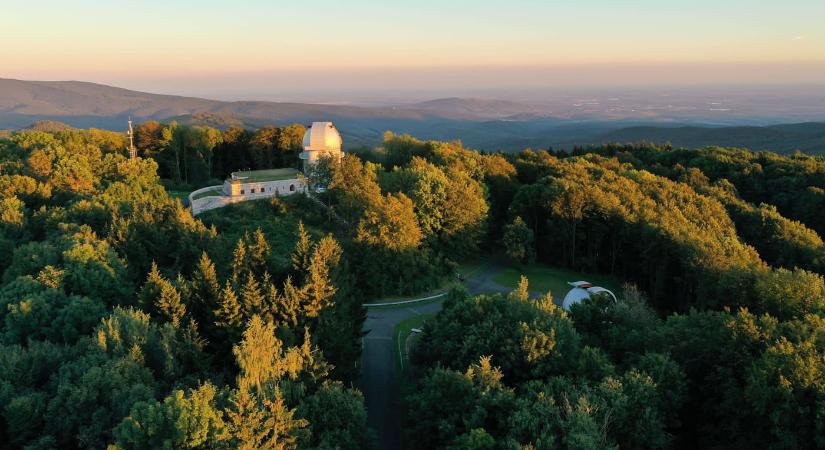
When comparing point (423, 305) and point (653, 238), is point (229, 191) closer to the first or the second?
point (423, 305)

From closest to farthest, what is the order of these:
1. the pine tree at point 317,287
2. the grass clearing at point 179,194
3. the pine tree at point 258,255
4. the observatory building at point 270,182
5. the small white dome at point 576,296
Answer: the pine tree at point 317,287
the pine tree at point 258,255
the small white dome at point 576,296
the observatory building at point 270,182
the grass clearing at point 179,194

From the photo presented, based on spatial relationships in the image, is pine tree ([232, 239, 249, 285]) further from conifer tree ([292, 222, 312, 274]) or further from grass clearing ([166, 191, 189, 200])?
grass clearing ([166, 191, 189, 200])

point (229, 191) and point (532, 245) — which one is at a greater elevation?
point (229, 191)

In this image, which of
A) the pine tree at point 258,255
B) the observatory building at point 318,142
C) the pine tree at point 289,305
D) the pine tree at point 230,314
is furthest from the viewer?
the observatory building at point 318,142

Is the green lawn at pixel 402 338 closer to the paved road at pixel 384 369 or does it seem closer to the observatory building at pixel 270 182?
the paved road at pixel 384 369

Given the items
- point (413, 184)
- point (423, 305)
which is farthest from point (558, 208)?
point (423, 305)

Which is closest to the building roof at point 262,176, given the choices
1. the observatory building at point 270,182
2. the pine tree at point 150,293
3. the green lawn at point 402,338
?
the observatory building at point 270,182

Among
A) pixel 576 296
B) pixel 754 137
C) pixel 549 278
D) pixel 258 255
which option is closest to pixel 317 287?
pixel 258 255
